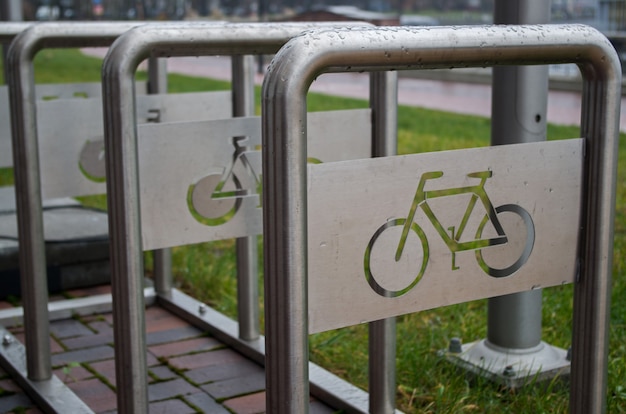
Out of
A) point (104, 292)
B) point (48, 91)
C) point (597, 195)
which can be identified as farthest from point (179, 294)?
point (597, 195)

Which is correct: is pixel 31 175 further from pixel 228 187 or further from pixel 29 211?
pixel 228 187

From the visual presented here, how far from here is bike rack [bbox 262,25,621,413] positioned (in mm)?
1614

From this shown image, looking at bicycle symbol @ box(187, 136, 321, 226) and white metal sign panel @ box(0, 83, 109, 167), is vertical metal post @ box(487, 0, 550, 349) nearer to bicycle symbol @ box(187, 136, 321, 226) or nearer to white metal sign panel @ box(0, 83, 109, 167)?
bicycle symbol @ box(187, 136, 321, 226)

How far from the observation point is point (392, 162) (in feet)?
5.89

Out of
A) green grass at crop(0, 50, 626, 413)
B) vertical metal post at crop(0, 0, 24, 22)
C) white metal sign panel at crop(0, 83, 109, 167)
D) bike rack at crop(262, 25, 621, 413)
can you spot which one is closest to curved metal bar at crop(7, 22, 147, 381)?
white metal sign panel at crop(0, 83, 109, 167)

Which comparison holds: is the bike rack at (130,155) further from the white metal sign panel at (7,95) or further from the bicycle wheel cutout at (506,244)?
the white metal sign panel at (7,95)

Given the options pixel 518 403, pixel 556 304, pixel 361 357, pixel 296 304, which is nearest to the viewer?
pixel 296 304

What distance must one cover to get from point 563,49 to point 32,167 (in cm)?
163

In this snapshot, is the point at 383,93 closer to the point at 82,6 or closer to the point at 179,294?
the point at 179,294

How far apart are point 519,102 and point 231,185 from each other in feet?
2.86

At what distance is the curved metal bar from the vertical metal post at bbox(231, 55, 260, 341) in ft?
1.69

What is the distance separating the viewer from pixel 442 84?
17.3 m

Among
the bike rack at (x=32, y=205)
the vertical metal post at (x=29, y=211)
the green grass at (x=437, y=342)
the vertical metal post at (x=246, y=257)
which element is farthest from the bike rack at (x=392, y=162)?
the vertical metal post at (x=246, y=257)

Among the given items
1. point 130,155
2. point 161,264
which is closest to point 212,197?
point 130,155
